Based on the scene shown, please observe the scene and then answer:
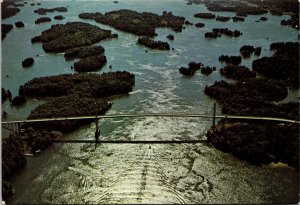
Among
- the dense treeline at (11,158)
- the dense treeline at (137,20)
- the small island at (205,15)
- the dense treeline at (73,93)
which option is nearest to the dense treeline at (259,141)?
the dense treeline at (73,93)

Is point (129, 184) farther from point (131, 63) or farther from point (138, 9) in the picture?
point (138, 9)

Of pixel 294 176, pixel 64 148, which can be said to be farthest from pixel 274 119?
pixel 64 148

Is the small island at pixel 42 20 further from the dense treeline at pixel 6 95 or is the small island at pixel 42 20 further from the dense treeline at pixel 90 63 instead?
the dense treeline at pixel 6 95

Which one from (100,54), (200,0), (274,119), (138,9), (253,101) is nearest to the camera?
(274,119)

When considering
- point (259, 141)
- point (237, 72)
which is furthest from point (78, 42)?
point (259, 141)

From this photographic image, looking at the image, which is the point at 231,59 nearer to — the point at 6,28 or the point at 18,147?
the point at 18,147

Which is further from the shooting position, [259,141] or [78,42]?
[78,42]
